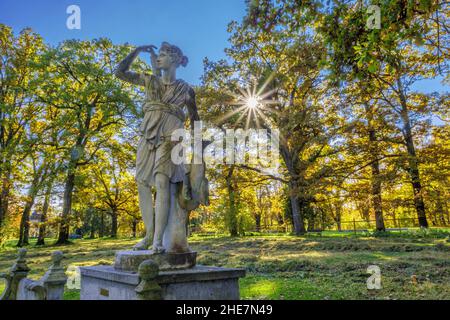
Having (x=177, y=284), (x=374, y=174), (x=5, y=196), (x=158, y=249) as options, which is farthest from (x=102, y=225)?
(x=177, y=284)

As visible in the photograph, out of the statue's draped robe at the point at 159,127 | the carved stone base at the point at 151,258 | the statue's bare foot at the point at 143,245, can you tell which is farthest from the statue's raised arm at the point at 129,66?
the carved stone base at the point at 151,258

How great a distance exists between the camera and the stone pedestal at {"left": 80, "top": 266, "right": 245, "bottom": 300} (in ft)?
12.1

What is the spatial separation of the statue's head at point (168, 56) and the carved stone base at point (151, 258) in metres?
2.64

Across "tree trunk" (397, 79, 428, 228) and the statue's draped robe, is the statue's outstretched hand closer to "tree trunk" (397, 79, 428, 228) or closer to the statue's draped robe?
the statue's draped robe

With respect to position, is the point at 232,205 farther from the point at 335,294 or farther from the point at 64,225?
the point at 335,294

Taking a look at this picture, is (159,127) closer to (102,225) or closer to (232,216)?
(232,216)

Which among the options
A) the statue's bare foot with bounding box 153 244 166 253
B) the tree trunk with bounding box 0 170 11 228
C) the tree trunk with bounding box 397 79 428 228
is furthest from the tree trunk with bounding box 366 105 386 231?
the tree trunk with bounding box 0 170 11 228

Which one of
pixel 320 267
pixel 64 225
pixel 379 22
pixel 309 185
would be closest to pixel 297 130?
pixel 309 185

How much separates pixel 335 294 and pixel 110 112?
22163 mm

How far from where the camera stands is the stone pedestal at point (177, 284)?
369 cm

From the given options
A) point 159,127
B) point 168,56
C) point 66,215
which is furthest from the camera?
point 66,215

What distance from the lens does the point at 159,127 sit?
4.68m

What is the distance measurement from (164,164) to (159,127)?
0.53 meters

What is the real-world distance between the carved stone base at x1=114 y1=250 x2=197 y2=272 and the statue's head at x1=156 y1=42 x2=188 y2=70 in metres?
2.64
